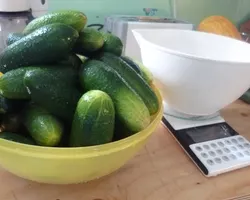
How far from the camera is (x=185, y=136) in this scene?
62 cm

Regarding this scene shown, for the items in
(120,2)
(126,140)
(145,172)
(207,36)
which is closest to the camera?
(126,140)

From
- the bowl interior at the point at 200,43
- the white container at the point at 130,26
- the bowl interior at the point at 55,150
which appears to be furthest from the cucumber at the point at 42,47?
the white container at the point at 130,26

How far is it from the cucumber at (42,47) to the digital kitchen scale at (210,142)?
0.30 m

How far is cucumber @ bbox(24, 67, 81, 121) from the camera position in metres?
0.40

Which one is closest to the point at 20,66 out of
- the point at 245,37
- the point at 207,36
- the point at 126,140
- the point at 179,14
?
the point at 126,140

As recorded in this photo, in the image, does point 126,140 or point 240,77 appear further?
point 240,77

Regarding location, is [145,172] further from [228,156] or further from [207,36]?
[207,36]

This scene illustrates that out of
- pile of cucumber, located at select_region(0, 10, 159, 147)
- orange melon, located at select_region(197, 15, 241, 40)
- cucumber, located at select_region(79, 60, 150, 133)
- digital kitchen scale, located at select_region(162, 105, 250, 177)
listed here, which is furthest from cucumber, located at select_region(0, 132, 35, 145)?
orange melon, located at select_region(197, 15, 241, 40)

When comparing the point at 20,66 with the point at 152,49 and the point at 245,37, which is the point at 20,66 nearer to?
the point at 152,49

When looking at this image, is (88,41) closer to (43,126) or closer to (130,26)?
(43,126)

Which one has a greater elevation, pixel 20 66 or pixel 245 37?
pixel 20 66

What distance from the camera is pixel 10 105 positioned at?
1.44ft

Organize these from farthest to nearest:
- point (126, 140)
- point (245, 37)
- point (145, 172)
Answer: point (245, 37), point (145, 172), point (126, 140)

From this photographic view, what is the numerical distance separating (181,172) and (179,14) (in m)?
0.74
